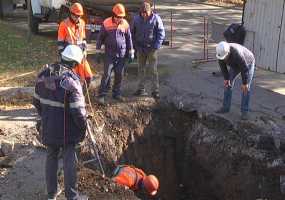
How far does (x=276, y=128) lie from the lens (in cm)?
927

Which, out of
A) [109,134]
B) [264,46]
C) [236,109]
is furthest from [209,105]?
[264,46]

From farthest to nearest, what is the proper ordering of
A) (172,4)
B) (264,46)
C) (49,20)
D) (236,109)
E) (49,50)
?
(172,4)
(49,20)
(49,50)
(264,46)
(236,109)

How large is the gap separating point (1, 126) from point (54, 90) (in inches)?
128

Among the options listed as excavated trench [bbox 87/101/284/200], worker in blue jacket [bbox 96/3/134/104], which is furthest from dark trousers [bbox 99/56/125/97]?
excavated trench [bbox 87/101/284/200]

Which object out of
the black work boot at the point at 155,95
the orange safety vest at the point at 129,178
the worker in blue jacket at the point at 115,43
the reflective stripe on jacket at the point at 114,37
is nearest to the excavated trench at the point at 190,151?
the black work boot at the point at 155,95

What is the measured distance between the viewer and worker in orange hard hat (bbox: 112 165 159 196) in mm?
6992

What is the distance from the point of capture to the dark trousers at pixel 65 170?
6.28 metres

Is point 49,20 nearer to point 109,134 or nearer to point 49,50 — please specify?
point 49,50

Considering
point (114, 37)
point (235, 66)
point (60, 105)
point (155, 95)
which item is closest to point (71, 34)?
point (114, 37)

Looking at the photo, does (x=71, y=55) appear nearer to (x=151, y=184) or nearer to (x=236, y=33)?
(x=151, y=184)

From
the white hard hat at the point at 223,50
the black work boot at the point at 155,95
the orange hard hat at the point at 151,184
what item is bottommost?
the orange hard hat at the point at 151,184

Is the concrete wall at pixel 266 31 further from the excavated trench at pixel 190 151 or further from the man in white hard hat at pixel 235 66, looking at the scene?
the excavated trench at pixel 190 151

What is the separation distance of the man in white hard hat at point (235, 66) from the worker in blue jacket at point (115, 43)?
1.81m

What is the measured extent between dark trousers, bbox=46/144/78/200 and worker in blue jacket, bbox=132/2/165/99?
14.5 ft
